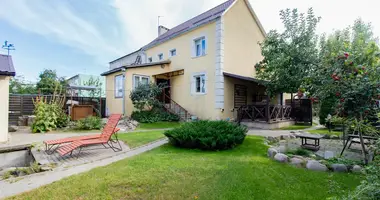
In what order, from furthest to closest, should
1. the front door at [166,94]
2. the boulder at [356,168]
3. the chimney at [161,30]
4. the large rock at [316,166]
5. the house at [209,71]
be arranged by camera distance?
1. the chimney at [161,30]
2. the front door at [166,94]
3. the house at [209,71]
4. the large rock at [316,166]
5. the boulder at [356,168]

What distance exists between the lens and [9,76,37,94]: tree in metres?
16.8

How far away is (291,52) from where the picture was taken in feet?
35.4

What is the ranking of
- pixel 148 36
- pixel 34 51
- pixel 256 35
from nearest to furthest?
pixel 256 35
pixel 34 51
pixel 148 36

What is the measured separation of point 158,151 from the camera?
5.70 m

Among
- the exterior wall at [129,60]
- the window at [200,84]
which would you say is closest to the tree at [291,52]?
the window at [200,84]

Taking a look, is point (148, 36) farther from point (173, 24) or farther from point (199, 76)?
point (199, 76)

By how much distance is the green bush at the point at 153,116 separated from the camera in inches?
505

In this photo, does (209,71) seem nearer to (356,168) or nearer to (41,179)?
(356,168)

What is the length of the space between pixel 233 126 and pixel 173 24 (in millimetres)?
18161

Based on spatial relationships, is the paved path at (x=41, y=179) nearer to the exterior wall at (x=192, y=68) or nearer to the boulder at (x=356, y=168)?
the boulder at (x=356, y=168)

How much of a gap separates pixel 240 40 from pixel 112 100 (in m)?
11.4

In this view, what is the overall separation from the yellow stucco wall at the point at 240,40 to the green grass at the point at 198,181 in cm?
918

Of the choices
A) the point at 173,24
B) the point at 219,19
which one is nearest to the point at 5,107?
the point at 219,19

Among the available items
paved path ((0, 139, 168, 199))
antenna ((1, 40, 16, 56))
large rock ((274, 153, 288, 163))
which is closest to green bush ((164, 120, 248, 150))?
large rock ((274, 153, 288, 163))
